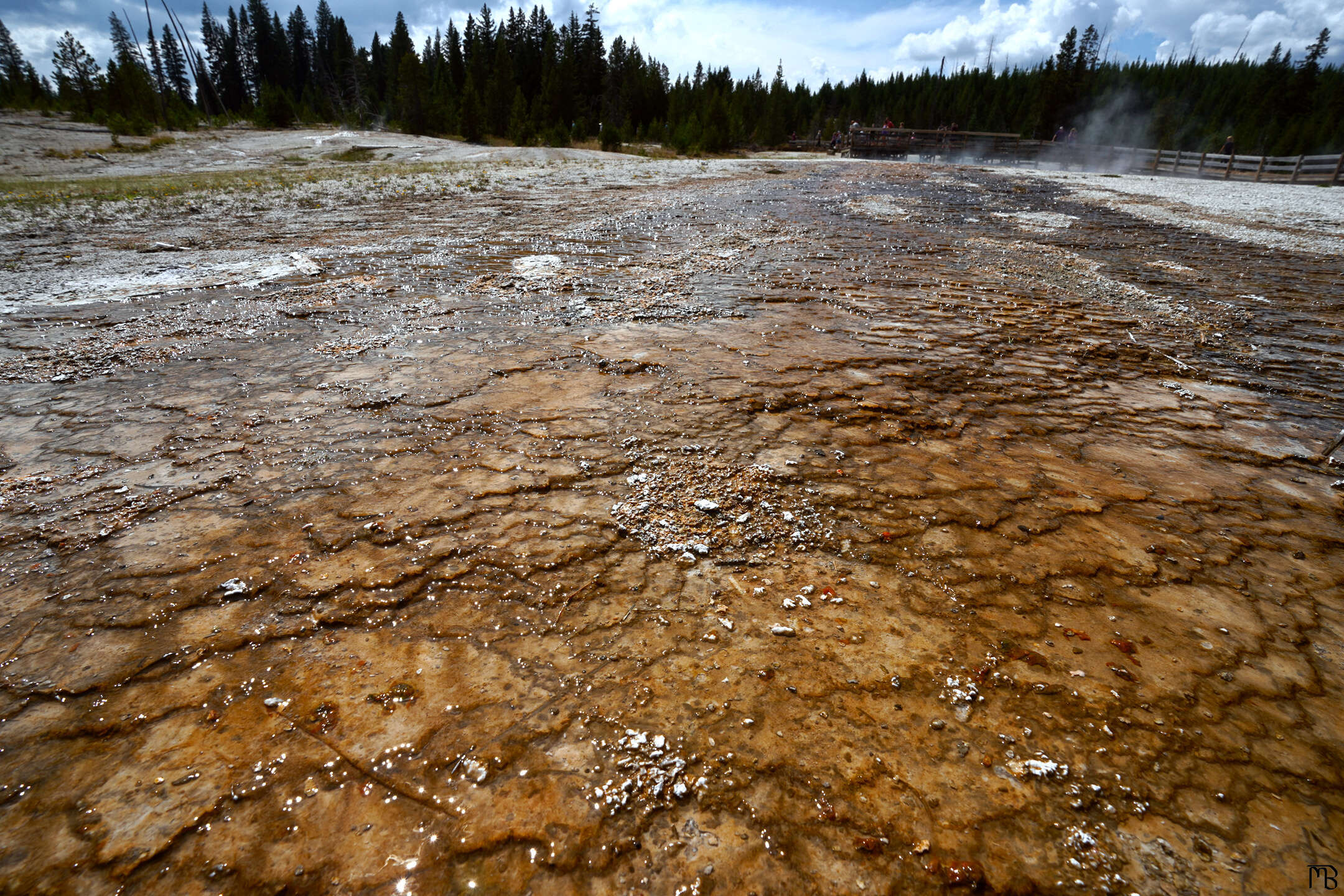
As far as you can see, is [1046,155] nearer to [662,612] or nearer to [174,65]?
[662,612]

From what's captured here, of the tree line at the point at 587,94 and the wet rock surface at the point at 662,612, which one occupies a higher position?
the tree line at the point at 587,94

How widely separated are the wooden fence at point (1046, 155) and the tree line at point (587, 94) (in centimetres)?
955

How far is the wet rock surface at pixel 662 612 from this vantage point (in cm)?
141

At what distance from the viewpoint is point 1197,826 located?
1.44 meters

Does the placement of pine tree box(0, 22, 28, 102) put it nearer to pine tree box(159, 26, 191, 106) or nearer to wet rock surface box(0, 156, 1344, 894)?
pine tree box(159, 26, 191, 106)

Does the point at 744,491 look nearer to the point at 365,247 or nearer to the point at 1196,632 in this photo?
the point at 1196,632

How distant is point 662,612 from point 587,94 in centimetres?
5367

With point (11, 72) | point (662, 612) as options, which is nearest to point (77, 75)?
point (11, 72)

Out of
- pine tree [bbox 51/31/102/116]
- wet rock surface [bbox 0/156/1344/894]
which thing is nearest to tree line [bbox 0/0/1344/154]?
pine tree [bbox 51/31/102/116]

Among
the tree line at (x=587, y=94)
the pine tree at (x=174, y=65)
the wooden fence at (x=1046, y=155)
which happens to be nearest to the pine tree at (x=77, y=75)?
the tree line at (x=587, y=94)

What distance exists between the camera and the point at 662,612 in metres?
2.05

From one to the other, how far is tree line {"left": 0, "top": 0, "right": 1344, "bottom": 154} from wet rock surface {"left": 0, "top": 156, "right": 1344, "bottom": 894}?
102 ft

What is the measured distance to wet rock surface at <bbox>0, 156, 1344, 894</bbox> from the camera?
1414mm

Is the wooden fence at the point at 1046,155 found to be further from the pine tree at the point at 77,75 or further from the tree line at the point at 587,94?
the pine tree at the point at 77,75
